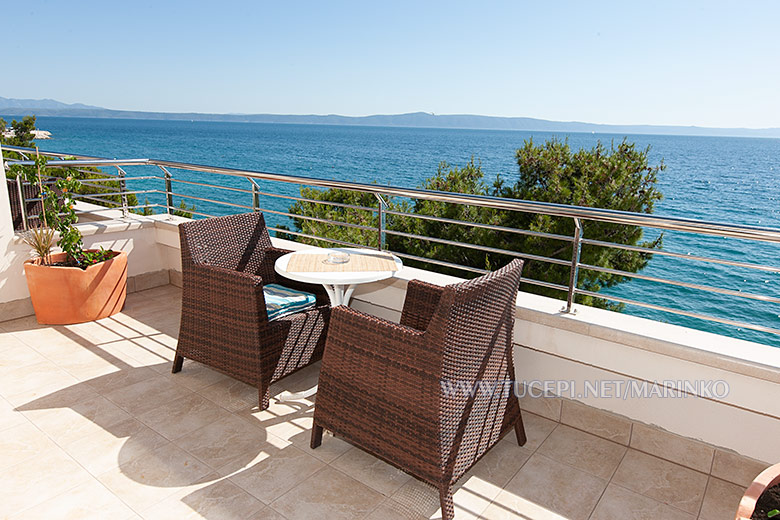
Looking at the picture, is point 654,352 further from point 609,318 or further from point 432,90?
point 432,90

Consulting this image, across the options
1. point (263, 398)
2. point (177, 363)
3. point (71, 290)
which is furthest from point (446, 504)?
point (71, 290)

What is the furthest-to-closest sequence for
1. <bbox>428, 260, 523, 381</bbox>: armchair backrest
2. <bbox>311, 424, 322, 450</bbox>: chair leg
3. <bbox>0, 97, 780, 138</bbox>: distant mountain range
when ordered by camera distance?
<bbox>0, 97, 780, 138</bbox>: distant mountain range → <bbox>311, 424, 322, 450</bbox>: chair leg → <bbox>428, 260, 523, 381</bbox>: armchair backrest

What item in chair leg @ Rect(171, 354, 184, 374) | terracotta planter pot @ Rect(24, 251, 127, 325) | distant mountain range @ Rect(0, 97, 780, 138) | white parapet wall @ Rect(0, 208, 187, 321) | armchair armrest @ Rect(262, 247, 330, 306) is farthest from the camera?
distant mountain range @ Rect(0, 97, 780, 138)

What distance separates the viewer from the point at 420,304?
8.11ft

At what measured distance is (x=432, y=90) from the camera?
5166 cm

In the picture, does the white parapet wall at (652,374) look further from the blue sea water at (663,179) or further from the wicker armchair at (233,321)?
the blue sea water at (663,179)

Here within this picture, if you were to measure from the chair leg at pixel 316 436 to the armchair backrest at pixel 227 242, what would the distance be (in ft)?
3.98

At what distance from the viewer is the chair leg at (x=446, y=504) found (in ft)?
6.06

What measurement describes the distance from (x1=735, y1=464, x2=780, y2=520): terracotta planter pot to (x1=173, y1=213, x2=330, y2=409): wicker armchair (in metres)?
2.09

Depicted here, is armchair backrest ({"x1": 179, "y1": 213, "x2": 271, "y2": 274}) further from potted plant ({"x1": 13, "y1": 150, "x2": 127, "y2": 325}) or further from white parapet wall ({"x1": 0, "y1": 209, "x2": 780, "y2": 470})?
white parapet wall ({"x1": 0, "y1": 209, "x2": 780, "y2": 470})

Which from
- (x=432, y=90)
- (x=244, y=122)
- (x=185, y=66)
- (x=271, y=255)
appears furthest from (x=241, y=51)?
(x=244, y=122)

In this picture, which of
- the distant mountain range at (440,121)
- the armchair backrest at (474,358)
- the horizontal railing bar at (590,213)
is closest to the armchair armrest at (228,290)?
the horizontal railing bar at (590,213)

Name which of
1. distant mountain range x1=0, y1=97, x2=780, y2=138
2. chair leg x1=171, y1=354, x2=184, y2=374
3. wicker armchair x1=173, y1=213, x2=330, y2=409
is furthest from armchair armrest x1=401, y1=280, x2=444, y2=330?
distant mountain range x1=0, y1=97, x2=780, y2=138

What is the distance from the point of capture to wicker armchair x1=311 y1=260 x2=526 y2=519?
1.79m
